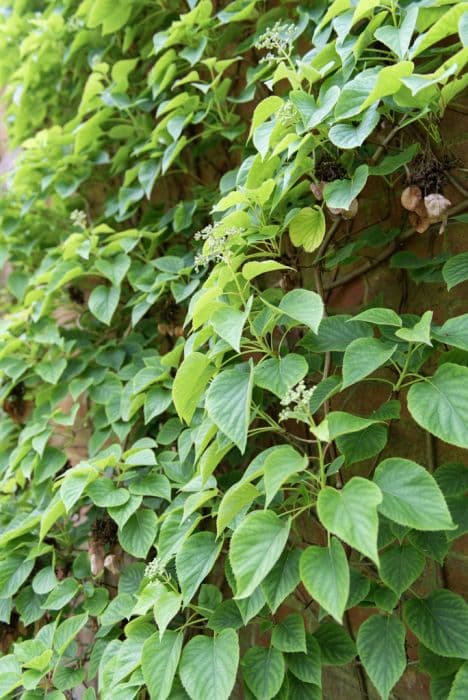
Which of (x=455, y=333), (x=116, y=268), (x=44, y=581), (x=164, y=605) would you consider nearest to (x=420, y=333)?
(x=455, y=333)

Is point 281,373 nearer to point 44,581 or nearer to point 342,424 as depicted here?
point 342,424

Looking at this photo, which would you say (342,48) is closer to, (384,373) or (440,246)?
(440,246)

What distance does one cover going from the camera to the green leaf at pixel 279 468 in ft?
2.18

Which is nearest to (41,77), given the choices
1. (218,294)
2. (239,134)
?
(239,134)

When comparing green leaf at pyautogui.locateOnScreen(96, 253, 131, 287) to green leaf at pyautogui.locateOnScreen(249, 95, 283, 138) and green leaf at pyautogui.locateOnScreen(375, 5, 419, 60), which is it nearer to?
green leaf at pyautogui.locateOnScreen(249, 95, 283, 138)

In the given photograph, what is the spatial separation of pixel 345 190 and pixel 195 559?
552mm

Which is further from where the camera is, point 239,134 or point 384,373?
point 239,134

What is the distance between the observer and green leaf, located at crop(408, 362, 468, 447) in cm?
67

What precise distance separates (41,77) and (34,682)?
5.14ft

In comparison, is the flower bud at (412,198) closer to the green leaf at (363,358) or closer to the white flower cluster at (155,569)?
the green leaf at (363,358)

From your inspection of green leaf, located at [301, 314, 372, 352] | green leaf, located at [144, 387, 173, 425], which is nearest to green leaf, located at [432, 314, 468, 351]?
green leaf, located at [301, 314, 372, 352]

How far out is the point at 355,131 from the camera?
2.71 feet

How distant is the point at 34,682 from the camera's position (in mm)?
1019

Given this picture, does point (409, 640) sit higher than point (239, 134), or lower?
lower
